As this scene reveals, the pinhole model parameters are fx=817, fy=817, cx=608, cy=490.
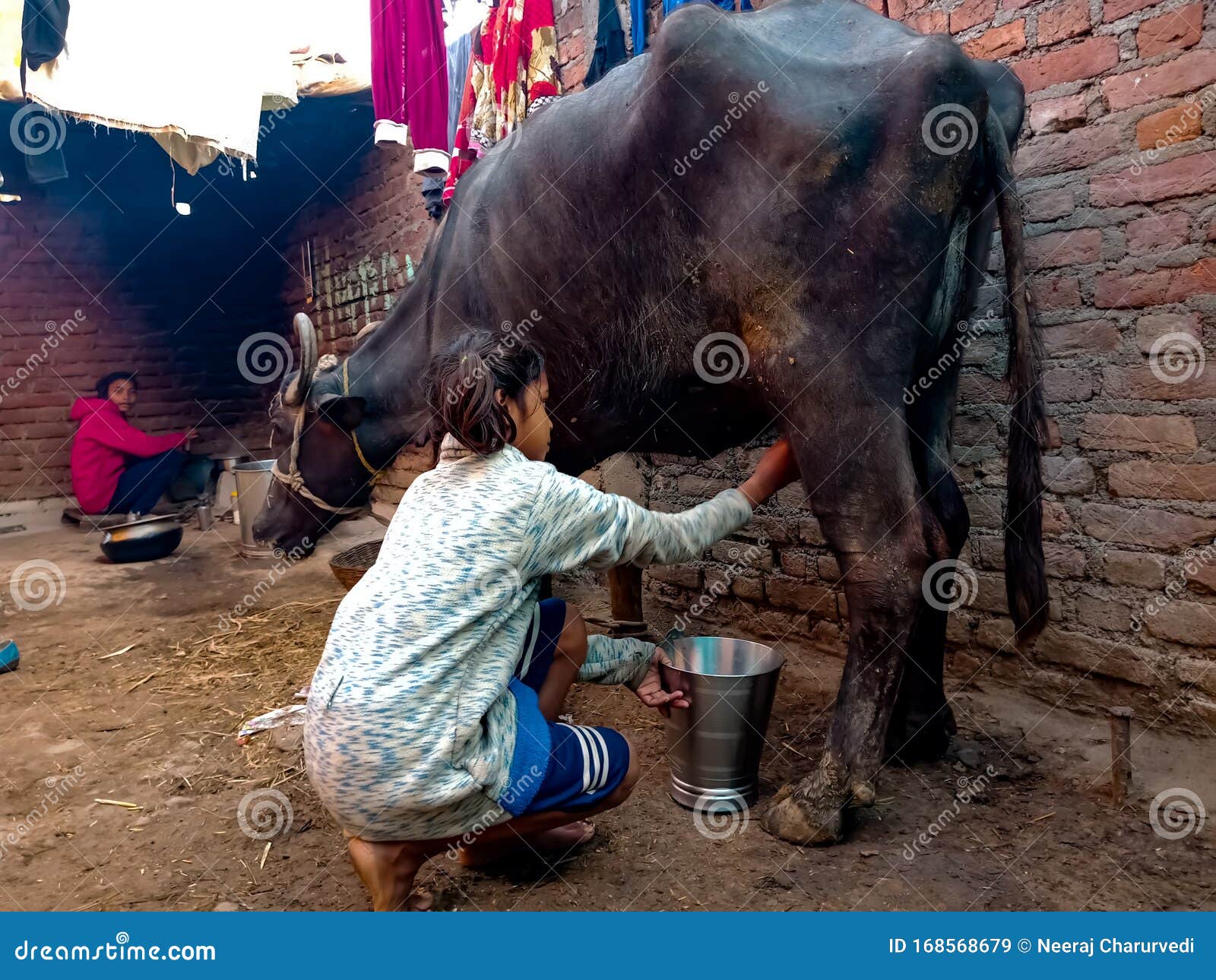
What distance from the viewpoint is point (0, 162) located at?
22.8ft

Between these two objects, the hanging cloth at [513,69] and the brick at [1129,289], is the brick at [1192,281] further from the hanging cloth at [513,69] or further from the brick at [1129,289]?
the hanging cloth at [513,69]

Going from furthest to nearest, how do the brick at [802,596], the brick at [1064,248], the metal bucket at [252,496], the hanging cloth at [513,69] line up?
the metal bucket at [252,496]
the hanging cloth at [513,69]
the brick at [802,596]
the brick at [1064,248]

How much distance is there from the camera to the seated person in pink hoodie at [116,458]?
7.40 meters

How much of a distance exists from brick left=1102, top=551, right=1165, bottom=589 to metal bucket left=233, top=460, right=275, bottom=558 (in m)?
5.26

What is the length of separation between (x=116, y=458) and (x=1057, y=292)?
25.2 ft

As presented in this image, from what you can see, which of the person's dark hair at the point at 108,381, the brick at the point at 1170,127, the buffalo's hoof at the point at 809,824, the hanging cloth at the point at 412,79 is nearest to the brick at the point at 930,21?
the brick at the point at 1170,127

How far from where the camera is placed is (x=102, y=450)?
745 centimetres

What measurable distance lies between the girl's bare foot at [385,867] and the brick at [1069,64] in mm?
3234

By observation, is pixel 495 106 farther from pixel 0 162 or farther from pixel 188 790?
pixel 0 162

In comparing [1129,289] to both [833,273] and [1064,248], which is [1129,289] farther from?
[833,273]

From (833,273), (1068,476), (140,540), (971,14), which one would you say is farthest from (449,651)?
(140,540)

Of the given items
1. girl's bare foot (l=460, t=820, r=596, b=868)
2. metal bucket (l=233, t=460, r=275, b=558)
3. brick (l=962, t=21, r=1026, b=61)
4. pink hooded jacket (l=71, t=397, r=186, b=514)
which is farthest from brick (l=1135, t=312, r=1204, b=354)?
pink hooded jacket (l=71, t=397, r=186, b=514)

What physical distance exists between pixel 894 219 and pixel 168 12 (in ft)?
17.6

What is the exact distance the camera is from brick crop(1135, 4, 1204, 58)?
2578 millimetres
